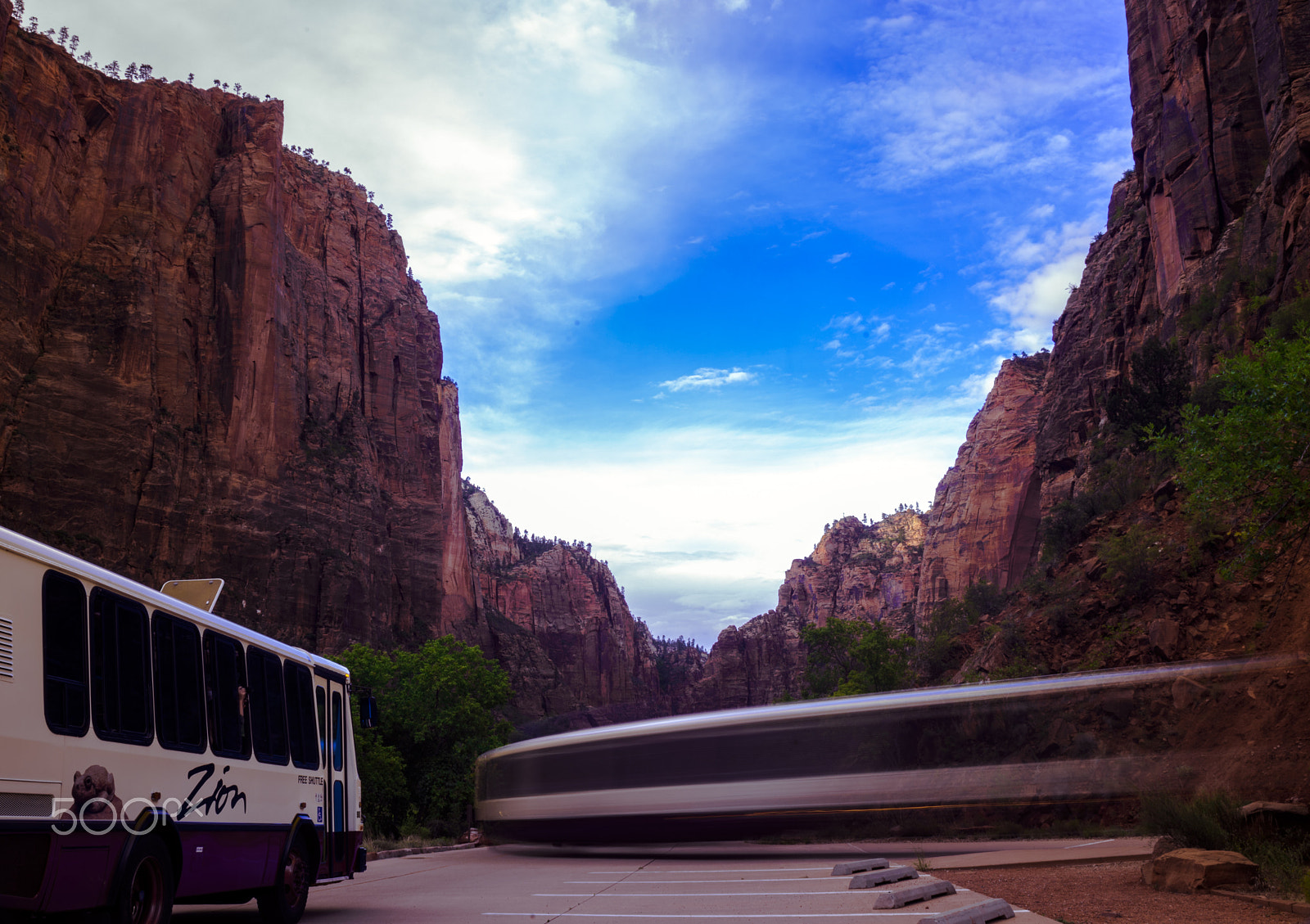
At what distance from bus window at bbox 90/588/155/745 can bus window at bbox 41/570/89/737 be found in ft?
0.41

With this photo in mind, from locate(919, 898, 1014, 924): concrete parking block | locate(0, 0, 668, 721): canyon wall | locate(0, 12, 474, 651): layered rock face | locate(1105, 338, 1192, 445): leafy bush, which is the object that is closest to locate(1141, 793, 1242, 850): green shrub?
locate(919, 898, 1014, 924): concrete parking block

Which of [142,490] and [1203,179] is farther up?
[1203,179]

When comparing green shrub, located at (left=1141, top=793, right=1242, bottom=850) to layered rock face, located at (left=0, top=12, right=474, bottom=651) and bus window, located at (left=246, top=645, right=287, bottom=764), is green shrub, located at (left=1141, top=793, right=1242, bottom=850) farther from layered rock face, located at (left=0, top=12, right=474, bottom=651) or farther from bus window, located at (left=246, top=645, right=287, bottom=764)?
layered rock face, located at (left=0, top=12, right=474, bottom=651)

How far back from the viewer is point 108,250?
67812 millimetres

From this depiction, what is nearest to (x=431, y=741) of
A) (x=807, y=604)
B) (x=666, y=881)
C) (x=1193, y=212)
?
(x=666, y=881)

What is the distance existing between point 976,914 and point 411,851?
20.6 meters

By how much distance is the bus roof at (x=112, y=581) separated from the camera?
6297 mm

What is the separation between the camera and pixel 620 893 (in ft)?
39.6

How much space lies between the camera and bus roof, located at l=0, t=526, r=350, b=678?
20.7 feet

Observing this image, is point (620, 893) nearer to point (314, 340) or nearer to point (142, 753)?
point (142, 753)

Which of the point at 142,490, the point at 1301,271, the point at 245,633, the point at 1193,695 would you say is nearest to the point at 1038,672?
the point at 1193,695

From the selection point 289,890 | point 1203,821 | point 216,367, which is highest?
point 216,367

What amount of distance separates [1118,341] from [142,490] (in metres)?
64.6

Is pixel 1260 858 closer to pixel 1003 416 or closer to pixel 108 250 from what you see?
pixel 108 250
